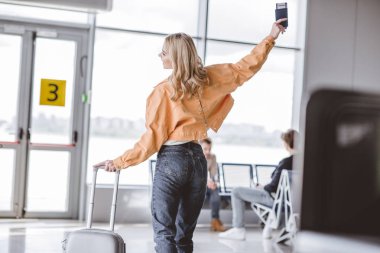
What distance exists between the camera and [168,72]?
7.73 metres

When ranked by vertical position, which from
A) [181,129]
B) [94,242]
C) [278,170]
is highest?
[181,129]

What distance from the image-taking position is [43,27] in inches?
282

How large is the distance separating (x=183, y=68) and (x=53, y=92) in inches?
190

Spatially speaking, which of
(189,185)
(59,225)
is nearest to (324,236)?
(189,185)

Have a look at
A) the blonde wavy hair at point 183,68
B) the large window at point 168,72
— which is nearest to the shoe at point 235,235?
the large window at point 168,72

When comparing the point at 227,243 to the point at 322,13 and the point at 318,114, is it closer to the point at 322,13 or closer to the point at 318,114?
the point at 322,13

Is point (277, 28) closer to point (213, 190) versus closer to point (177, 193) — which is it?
point (177, 193)

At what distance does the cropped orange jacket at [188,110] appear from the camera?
2679mm

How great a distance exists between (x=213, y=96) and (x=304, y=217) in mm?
2282

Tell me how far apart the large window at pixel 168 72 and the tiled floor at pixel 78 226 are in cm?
95

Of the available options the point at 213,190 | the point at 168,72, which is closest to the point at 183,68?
the point at 213,190

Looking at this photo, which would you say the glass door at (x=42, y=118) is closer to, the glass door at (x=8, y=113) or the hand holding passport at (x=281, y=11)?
the glass door at (x=8, y=113)

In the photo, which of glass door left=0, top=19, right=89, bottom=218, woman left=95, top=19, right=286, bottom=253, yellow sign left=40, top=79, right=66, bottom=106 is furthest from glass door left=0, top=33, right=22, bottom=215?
woman left=95, top=19, right=286, bottom=253

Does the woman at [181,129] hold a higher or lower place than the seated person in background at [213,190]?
higher
